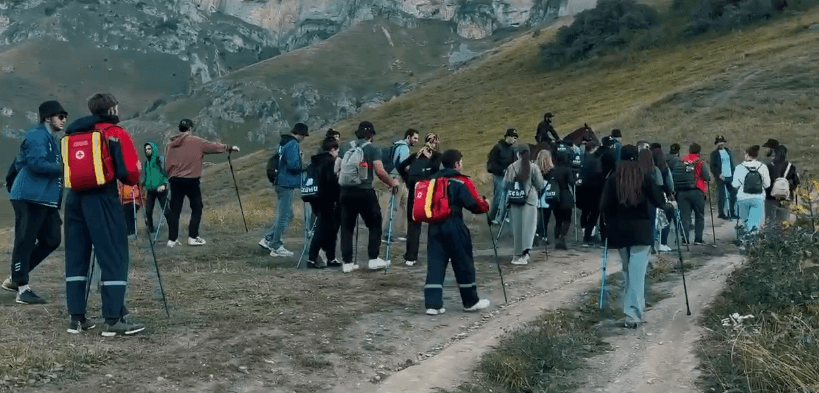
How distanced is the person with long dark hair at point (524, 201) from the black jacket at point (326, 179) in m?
2.84

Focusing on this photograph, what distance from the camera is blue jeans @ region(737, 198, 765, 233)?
15.3 metres

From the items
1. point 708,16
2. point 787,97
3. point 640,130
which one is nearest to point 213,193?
point 640,130

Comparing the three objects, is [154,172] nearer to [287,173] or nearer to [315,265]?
[287,173]

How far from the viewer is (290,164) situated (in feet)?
46.6

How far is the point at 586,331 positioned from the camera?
393 inches

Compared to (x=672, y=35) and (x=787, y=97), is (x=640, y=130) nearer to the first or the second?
(x=787, y=97)

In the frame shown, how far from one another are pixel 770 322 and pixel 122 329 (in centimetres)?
652

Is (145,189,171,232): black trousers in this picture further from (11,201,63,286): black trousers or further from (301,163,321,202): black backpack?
(11,201,63,286): black trousers

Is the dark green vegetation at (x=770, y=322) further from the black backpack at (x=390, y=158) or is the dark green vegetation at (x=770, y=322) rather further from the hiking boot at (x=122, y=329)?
the black backpack at (x=390, y=158)

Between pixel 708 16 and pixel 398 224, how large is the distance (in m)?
57.9

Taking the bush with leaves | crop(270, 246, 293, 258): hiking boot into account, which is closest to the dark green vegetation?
crop(270, 246, 293, 258): hiking boot

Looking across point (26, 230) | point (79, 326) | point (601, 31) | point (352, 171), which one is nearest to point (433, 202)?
point (352, 171)

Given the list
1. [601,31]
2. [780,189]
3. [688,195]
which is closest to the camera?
[780,189]

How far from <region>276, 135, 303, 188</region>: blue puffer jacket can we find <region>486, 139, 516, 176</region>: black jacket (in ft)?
11.3
